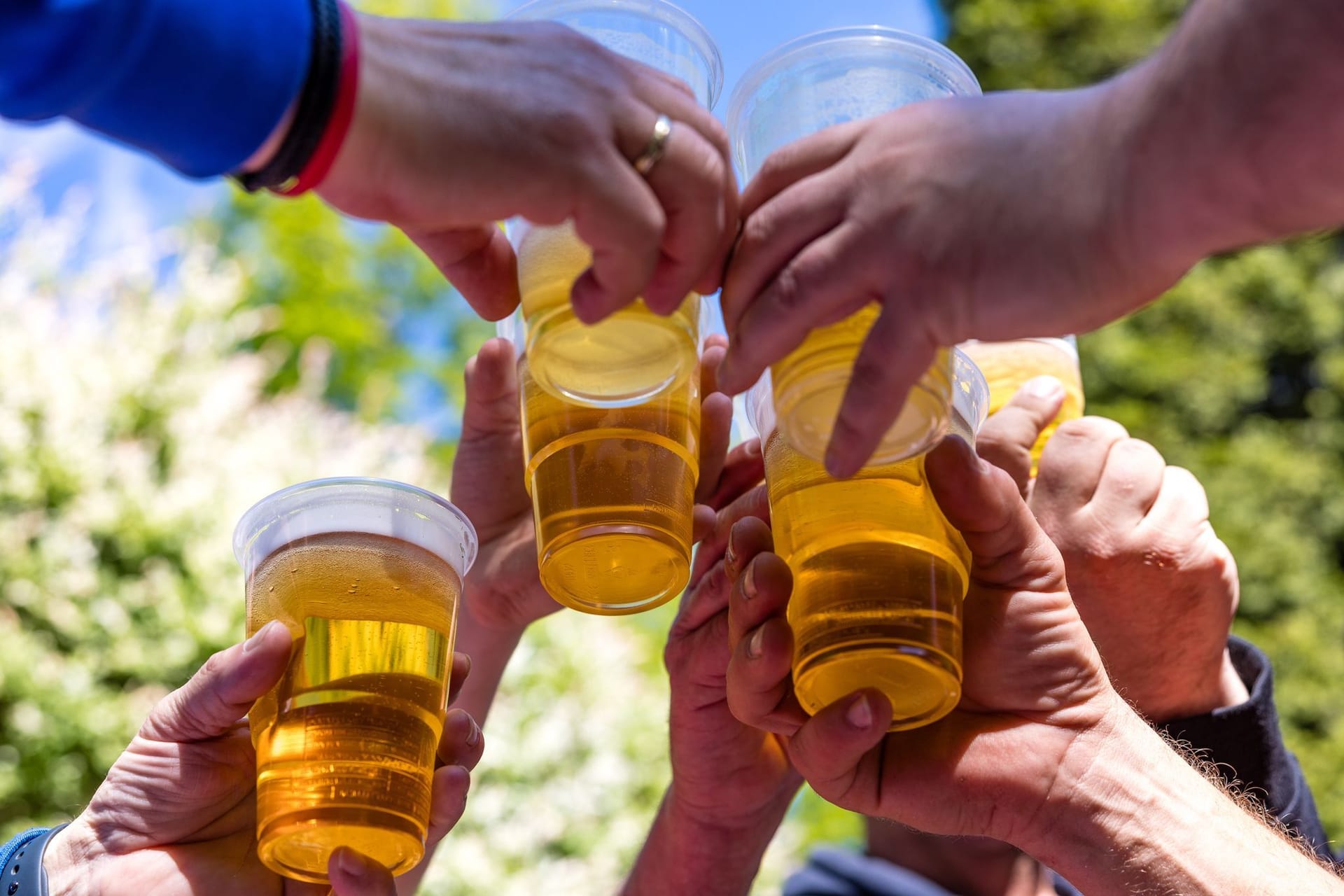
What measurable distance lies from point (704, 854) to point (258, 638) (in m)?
1.30

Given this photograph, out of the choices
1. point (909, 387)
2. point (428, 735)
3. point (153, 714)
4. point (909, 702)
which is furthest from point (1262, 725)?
point (153, 714)

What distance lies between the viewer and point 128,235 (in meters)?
6.46

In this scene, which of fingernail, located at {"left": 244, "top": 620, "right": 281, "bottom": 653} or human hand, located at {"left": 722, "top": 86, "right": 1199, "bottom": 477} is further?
fingernail, located at {"left": 244, "top": 620, "right": 281, "bottom": 653}

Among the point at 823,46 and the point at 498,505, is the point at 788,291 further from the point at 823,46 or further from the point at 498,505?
the point at 498,505

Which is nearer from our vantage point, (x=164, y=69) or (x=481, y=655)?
(x=164, y=69)

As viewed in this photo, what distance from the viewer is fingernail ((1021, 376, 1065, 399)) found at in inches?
87.1

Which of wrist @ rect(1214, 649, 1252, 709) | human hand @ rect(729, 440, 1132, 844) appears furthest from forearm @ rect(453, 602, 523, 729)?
wrist @ rect(1214, 649, 1252, 709)

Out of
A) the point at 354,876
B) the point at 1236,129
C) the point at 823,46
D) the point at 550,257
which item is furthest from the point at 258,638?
the point at 1236,129

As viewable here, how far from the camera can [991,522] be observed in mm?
1741

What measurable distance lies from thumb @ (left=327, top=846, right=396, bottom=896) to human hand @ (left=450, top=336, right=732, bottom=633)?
938 millimetres

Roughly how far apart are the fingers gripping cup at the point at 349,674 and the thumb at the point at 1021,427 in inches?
39.1

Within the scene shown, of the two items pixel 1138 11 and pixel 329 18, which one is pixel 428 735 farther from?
pixel 1138 11

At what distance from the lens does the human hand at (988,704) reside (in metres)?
1.75

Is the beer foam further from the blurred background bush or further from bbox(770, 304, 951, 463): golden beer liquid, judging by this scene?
the blurred background bush
